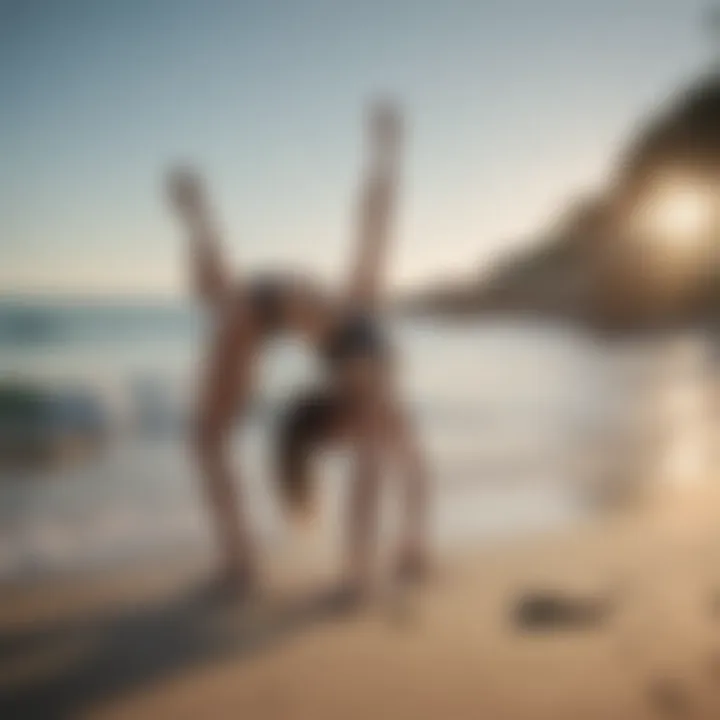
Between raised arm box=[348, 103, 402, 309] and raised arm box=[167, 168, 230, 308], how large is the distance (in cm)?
20

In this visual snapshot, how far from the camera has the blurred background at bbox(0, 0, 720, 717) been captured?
1063 mm

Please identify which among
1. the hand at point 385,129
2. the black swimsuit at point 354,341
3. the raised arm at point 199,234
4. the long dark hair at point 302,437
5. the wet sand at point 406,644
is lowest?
the wet sand at point 406,644

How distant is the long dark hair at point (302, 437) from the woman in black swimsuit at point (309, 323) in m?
0.02

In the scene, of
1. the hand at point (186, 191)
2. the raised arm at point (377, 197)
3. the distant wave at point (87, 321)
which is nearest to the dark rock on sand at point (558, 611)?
the raised arm at point (377, 197)

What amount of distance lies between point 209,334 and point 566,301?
1.81 ft

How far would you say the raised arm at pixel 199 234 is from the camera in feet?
3.48

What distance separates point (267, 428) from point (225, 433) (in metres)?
0.06

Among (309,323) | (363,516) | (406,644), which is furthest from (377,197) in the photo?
(406,644)

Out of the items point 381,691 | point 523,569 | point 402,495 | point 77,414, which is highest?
point 77,414

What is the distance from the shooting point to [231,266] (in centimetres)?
106

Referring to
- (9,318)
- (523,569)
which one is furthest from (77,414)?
(523,569)

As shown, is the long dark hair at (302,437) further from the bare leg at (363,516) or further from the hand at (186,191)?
the hand at (186,191)

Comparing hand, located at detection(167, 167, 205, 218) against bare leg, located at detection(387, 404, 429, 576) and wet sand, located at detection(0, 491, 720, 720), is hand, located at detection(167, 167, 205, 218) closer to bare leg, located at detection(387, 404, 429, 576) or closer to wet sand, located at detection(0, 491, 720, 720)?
bare leg, located at detection(387, 404, 429, 576)

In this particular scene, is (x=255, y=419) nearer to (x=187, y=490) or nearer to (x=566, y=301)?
(x=187, y=490)
